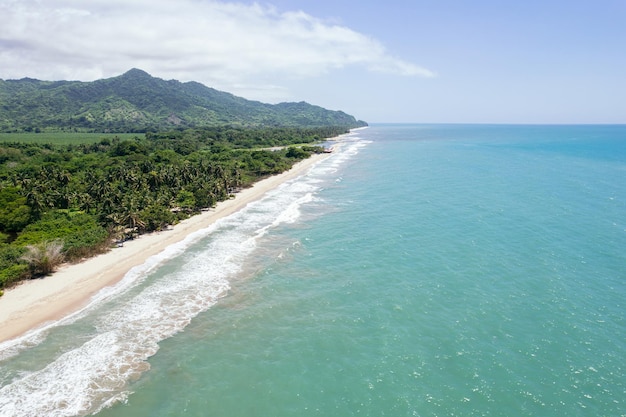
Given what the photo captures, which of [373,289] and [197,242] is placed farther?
[197,242]

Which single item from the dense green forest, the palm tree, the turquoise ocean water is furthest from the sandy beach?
the turquoise ocean water

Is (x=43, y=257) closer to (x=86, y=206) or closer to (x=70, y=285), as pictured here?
(x=70, y=285)

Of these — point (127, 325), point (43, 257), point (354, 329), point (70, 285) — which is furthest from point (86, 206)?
point (354, 329)

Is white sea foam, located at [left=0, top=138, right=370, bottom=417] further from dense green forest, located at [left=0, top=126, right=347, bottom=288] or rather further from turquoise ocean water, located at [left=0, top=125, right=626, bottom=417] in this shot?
dense green forest, located at [left=0, top=126, right=347, bottom=288]

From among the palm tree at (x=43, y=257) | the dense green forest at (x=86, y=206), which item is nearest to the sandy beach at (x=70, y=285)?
the palm tree at (x=43, y=257)

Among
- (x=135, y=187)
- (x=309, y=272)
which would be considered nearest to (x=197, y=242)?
(x=309, y=272)

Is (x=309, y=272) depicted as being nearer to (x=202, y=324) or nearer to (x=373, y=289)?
(x=373, y=289)
